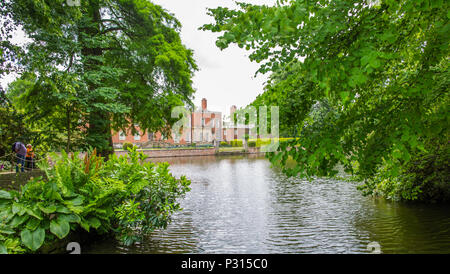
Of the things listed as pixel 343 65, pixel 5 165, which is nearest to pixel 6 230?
pixel 343 65

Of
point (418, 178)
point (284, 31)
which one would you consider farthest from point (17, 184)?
point (418, 178)

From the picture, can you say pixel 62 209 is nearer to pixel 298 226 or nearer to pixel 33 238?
pixel 33 238

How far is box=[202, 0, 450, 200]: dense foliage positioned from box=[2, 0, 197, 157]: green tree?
7.56m

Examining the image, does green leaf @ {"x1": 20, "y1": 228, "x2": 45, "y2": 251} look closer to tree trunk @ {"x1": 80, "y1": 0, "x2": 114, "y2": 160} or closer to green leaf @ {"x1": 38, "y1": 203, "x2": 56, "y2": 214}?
green leaf @ {"x1": 38, "y1": 203, "x2": 56, "y2": 214}

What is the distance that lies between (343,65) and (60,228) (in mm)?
4881

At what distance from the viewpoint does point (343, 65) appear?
104 inches

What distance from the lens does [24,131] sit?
11.0 metres

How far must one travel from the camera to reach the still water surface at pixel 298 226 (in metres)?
6.21

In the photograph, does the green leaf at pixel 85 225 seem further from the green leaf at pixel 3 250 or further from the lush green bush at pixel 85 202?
the green leaf at pixel 3 250

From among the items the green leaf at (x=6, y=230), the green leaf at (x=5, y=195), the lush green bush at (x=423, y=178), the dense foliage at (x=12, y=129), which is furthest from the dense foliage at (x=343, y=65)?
the dense foliage at (x=12, y=129)

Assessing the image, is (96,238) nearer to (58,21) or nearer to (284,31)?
(284,31)

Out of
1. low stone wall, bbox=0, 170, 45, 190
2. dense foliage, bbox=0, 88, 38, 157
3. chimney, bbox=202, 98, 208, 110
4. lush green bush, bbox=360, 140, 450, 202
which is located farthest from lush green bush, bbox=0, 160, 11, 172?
chimney, bbox=202, 98, 208, 110

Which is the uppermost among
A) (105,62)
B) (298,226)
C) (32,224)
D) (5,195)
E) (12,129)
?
(105,62)

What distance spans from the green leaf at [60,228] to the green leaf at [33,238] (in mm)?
158
